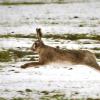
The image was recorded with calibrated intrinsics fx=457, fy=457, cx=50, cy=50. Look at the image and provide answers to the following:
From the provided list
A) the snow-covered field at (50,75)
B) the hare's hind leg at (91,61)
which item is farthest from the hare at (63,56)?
the snow-covered field at (50,75)

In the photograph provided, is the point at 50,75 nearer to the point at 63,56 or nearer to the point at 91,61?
the point at 63,56

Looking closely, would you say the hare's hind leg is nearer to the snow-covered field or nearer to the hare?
the hare

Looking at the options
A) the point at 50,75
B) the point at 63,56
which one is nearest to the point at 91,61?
the point at 63,56

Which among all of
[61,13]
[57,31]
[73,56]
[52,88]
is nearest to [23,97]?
[52,88]

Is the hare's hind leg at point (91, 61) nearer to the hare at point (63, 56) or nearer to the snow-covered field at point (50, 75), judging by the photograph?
the hare at point (63, 56)

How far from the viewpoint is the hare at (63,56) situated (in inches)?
397

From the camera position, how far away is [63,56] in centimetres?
1041

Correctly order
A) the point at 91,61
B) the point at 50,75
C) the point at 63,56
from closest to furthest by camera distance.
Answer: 1. the point at 50,75
2. the point at 91,61
3. the point at 63,56

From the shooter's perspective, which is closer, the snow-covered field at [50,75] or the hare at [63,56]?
the snow-covered field at [50,75]

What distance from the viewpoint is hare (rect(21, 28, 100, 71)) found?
10078mm

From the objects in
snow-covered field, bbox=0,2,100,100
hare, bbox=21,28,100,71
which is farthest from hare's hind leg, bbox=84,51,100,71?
snow-covered field, bbox=0,2,100,100

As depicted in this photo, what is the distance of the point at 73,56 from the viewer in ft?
33.8

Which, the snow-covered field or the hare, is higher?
the hare

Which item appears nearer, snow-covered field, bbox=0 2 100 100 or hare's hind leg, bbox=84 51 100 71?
snow-covered field, bbox=0 2 100 100
